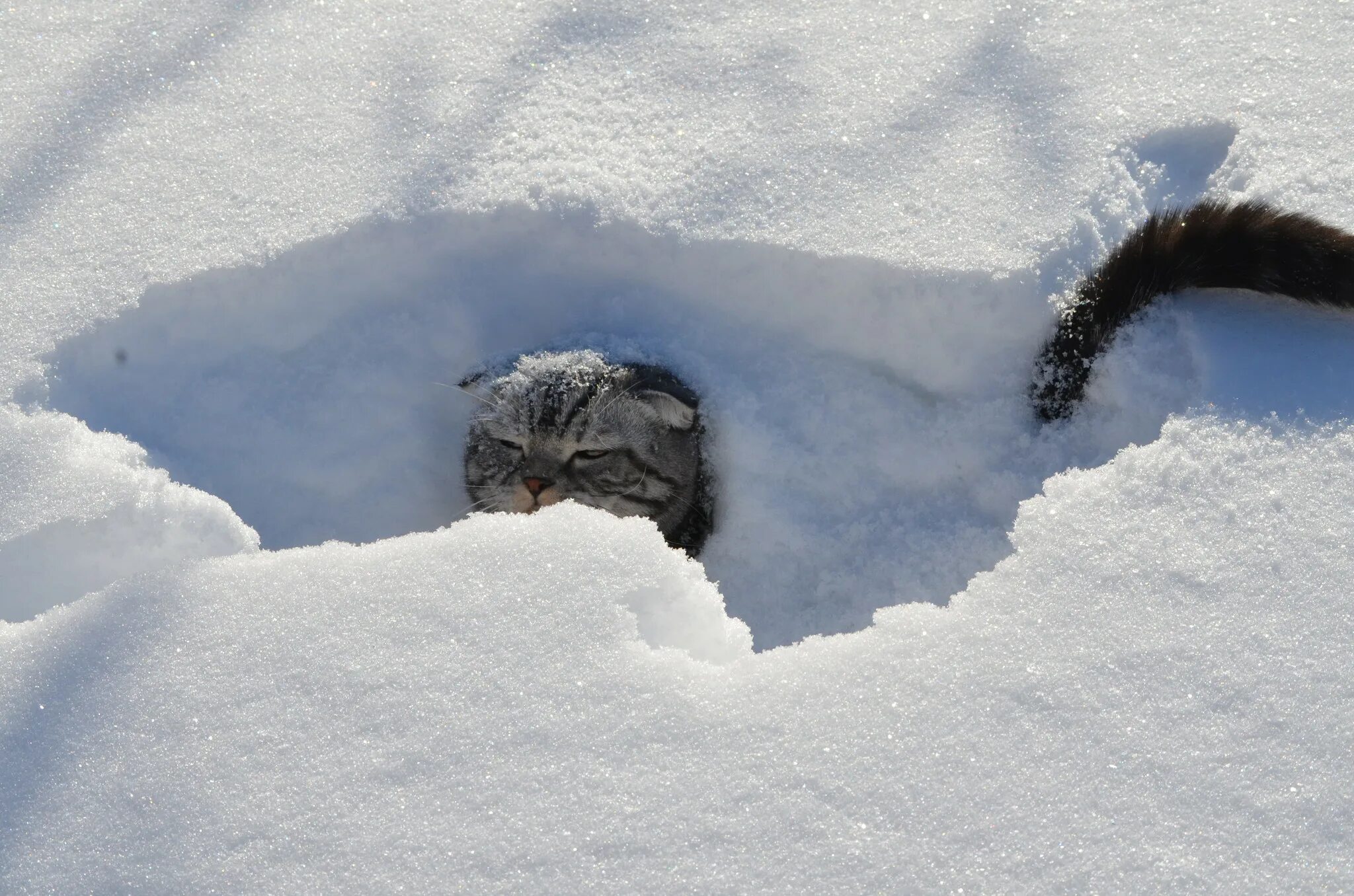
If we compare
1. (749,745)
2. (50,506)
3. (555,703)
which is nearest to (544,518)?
(555,703)

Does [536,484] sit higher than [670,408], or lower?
lower

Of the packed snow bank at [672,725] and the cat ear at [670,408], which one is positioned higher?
the packed snow bank at [672,725]

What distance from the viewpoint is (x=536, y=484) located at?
2855 millimetres

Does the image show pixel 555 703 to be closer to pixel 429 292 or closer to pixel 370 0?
pixel 429 292

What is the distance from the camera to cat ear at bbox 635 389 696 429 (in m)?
2.60

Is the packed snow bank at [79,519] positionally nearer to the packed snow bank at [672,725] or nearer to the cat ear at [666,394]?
the packed snow bank at [672,725]

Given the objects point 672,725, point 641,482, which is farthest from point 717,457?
point 672,725

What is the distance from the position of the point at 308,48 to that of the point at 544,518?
1.53 metres

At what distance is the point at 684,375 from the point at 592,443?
0.41 meters

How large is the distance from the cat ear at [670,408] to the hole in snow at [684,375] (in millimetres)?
83

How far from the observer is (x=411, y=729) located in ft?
4.45

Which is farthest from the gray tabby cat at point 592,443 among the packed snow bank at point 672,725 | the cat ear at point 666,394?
the packed snow bank at point 672,725

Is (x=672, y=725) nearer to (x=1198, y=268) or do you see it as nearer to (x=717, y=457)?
(x=717, y=457)

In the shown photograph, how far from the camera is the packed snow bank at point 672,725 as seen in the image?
48.9 inches
